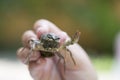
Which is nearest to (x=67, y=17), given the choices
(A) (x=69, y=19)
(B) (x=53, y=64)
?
(A) (x=69, y=19)

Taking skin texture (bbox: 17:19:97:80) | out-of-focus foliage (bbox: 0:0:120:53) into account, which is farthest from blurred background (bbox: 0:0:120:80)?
skin texture (bbox: 17:19:97:80)

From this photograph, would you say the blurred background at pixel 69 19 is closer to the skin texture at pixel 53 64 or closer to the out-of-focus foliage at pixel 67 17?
the out-of-focus foliage at pixel 67 17

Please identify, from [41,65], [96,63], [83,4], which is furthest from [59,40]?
[83,4]

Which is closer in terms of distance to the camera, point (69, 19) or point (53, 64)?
point (53, 64)

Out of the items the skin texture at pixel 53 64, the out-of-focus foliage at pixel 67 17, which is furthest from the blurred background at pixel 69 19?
the skin texture at pixel 53 64

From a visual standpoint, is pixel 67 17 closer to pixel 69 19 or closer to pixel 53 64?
pixel 69 19

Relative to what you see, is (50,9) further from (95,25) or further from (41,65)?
(41,65)
